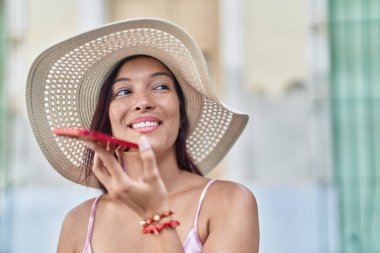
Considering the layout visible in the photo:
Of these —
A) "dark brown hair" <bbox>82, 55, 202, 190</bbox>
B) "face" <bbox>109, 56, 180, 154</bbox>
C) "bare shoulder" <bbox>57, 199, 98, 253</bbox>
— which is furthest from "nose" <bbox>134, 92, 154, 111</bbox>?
"bare shoulder" <bbox>57, 199, 98, 253</bbox>

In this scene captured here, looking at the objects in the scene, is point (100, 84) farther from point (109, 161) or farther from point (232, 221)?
point (109, 161)

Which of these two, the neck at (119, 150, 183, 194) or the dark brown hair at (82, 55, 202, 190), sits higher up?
the dark brown hair at (82, 55, 202, 190)

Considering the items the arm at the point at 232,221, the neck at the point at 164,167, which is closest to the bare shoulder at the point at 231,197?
the arm at the point at 232,221

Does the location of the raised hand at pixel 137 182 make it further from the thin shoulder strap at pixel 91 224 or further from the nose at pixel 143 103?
the thin shoulder strap at pixel 91 224

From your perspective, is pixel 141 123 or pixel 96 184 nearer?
pixel 141 123

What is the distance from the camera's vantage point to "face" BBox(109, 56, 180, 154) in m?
2.40

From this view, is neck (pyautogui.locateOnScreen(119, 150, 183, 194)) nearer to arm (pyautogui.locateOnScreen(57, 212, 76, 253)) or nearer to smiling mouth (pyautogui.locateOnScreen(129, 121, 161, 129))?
smiling mouth (pyautogui.locateOnScreen(129, 121, 161, 129))

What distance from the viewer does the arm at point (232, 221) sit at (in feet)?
7.56

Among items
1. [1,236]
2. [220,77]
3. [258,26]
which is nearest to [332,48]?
[258,26]

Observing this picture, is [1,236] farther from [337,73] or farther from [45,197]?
[337,73]

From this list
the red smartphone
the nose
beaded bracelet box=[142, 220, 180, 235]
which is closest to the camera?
the red smartphone

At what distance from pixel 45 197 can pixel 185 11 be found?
157 centimetres

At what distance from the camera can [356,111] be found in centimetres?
510

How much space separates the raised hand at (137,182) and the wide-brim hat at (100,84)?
1.85 feet
